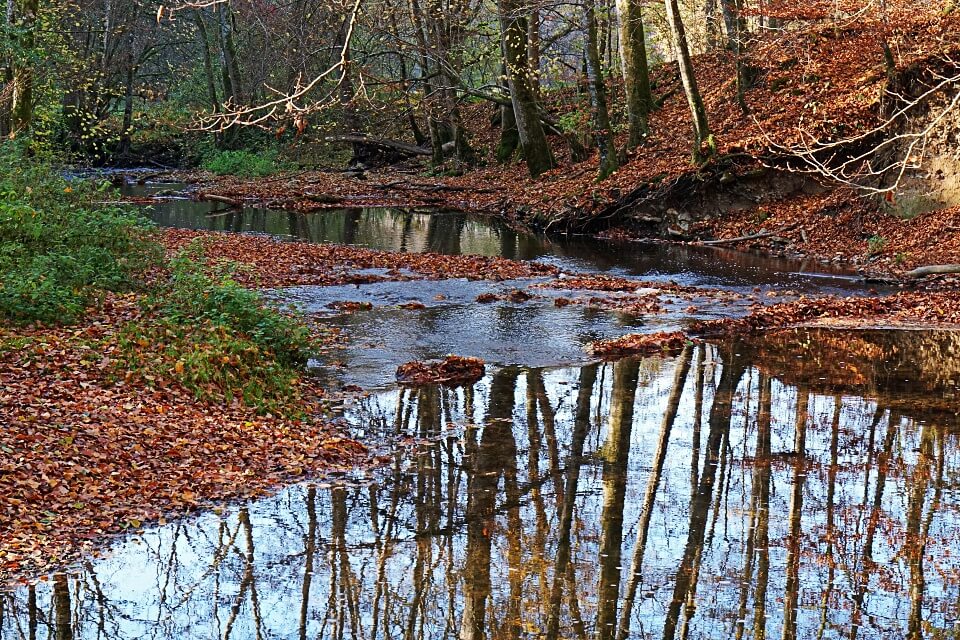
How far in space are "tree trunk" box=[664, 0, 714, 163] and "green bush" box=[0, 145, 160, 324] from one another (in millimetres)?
13726

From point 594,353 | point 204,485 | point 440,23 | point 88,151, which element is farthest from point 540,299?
point 88,151

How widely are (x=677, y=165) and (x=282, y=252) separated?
10.5 m

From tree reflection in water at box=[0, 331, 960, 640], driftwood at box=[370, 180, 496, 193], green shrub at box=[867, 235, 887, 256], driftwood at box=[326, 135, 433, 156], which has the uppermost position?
driftwood at box=[326, 135, 433, 156]

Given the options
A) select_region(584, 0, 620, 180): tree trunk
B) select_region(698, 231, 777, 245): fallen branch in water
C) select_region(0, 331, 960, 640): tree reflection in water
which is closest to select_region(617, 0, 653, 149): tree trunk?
select_region(584, 0, 620, 180): tree trunk

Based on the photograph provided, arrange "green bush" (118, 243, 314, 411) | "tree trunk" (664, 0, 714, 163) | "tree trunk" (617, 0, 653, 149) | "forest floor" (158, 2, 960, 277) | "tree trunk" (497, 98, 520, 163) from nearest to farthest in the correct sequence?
1. "green bush" (118, 243, 314, 411)
2. "forest floor" (158, 2, 960, 277)
3. "tree trunk" (664, 0, 714, 163)
4. "tree trunk" (617, 0, 653, 149)
5. "tree trunk" (497, 98, 520, 163)

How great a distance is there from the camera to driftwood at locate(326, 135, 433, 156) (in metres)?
43.2

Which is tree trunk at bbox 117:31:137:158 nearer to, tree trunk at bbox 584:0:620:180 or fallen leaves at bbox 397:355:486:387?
tree trunk at bbox 584:0:620:180

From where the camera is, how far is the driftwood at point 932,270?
57.5 feet

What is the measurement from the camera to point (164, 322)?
36.0ft

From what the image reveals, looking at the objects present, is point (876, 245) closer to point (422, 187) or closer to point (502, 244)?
point (502, 244)

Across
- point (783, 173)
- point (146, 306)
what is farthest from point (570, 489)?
point (783, 173)

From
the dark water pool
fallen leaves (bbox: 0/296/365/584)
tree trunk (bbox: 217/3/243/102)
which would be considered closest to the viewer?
fallen leaves (bbox: 0/296/365/584)

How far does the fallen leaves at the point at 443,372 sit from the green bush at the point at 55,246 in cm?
397

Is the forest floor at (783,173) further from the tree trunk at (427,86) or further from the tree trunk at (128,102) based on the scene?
the tree trunk at (128,102)
